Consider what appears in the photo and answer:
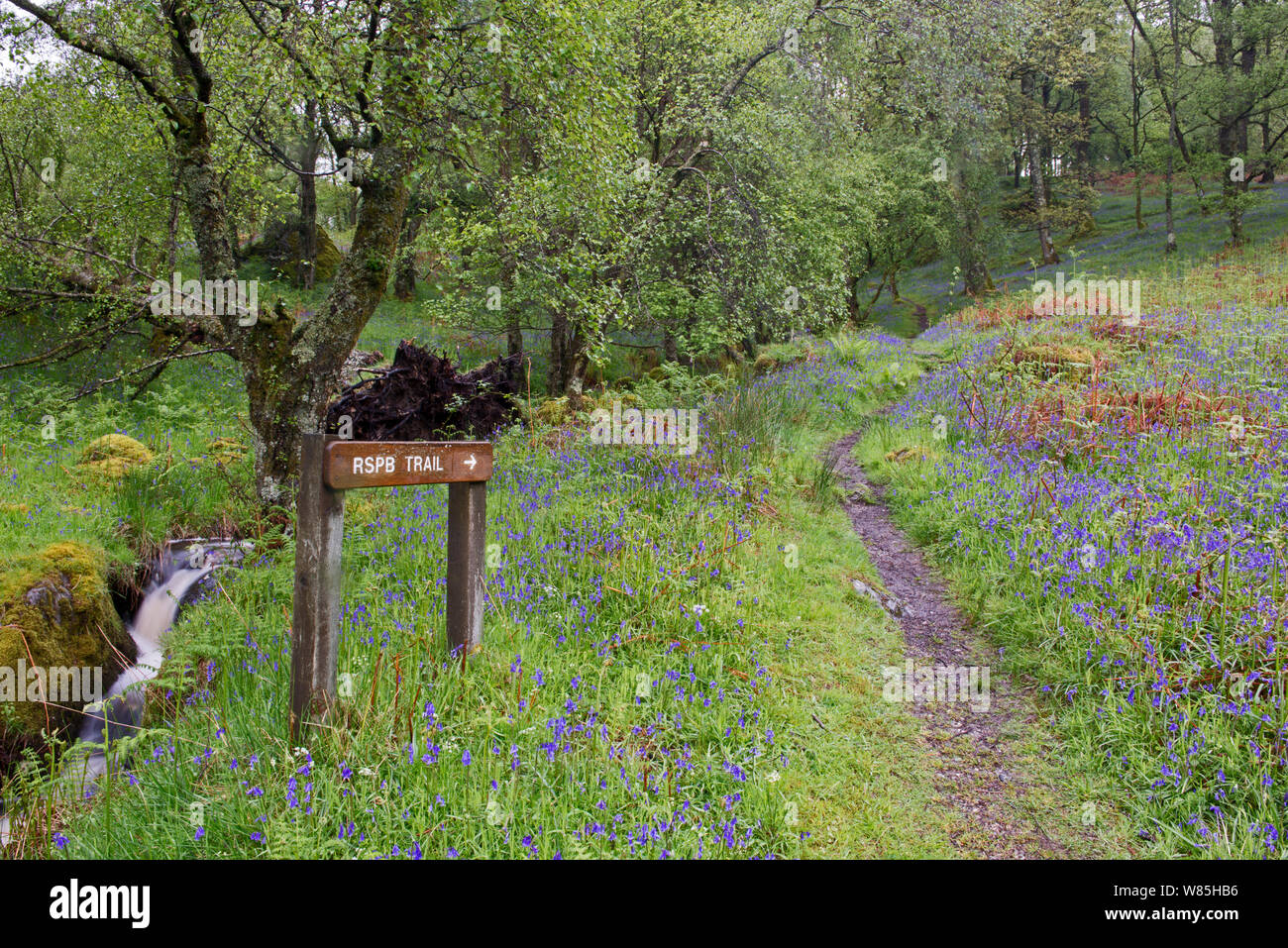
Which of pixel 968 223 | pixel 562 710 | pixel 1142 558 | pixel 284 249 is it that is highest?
pixel 968 223

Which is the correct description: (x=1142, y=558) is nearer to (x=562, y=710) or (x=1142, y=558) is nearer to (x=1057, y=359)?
(x=562, y=710)

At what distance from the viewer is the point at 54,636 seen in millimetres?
4809

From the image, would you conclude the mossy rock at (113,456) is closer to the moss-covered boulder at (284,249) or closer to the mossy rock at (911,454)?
the mossy rock at (911,454)

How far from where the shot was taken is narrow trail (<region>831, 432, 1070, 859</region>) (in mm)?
3176

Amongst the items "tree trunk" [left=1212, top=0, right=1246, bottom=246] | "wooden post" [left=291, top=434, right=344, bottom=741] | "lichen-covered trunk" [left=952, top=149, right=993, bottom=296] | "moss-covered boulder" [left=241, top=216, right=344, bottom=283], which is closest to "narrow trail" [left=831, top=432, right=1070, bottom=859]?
"wooden post" [left=291, top=434, right=344, bottom=741]

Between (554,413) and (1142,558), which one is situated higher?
(554,413)

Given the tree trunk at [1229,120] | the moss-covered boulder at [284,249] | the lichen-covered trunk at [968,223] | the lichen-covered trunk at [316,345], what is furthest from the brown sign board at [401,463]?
the lichen-covered trunk at [968,223]

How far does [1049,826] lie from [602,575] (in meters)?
3.11

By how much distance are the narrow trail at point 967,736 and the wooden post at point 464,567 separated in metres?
2.77

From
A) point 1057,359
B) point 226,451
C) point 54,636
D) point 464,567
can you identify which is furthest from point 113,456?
point 1057,359

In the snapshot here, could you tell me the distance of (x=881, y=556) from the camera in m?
6.61

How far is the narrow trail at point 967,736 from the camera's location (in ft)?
10.4

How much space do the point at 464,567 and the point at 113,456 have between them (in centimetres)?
708

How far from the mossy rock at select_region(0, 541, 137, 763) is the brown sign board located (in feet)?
9.30
